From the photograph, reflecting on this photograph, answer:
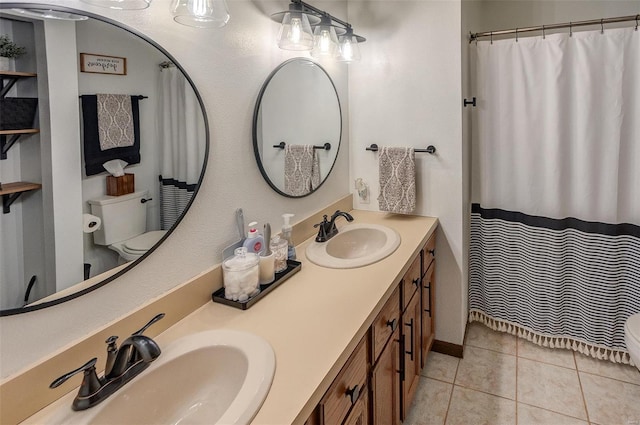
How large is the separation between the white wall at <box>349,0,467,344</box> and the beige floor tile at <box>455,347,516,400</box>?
144 millimetres

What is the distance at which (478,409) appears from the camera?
6.53 ft

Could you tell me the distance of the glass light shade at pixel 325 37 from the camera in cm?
183

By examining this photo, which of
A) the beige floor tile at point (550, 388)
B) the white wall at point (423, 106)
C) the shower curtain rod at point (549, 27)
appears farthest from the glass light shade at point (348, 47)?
the beige floor tile at point (550, 388)

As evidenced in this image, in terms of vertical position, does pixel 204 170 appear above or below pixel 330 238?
above

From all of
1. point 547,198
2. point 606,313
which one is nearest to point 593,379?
point 606,313

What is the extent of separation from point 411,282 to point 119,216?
4.07 ft

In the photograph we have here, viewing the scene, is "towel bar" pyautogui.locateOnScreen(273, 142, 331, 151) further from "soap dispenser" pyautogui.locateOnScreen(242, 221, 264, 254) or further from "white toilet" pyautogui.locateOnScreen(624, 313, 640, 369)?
"white toilet" pyautogui.locateOnScreen(624, 313, 640, 369)

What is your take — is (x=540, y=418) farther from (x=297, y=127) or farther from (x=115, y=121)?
(x=115, y=121)

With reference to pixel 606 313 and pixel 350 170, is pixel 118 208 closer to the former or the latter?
pixel 350 170

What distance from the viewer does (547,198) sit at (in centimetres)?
228

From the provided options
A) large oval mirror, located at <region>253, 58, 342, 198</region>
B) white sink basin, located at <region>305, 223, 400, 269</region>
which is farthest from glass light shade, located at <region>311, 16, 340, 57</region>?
white sink basin, located at <region>305, 223, 400, 269</region>

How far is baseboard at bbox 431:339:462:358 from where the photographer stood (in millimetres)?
2398

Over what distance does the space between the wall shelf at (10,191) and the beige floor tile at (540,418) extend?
2130 millimetres

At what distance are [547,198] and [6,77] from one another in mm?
2416
